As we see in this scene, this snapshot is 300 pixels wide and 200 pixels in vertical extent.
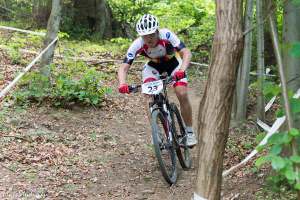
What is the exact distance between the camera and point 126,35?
1596 cm

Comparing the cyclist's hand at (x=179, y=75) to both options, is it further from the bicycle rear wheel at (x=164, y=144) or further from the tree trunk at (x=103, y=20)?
the tree trunk at (x=103, y=20)

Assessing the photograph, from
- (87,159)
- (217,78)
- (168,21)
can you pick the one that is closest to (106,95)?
(87,159)

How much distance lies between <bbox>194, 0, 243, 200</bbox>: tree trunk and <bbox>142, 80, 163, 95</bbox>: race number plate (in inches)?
87.3

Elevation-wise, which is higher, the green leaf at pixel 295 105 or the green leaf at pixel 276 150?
the green leaf at pixel 295 105

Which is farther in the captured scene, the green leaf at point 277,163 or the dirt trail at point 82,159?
the dirt trail at point 82,159

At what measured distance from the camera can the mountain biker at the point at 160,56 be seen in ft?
18.5

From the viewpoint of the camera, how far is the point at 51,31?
841 centimetres

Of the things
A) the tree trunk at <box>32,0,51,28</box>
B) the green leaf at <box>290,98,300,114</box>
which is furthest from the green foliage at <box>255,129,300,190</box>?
the tree trunk at <box>32,0,51,28</box>

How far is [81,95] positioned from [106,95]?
3.93ft

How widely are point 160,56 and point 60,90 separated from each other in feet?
8.24

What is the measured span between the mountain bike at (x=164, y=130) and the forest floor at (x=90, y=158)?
20 cm

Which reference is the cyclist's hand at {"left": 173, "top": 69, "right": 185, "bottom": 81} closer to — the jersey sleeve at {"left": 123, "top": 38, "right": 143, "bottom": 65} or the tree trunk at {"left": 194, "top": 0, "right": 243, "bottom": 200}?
the jersey sleeve at {"left": 123, "top": 38, "right": 143, "bottom": 65}

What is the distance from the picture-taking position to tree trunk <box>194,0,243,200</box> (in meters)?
3.35

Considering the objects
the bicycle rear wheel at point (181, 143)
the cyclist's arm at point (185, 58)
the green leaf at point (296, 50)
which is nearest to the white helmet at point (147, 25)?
the cyclist's arm at point (185, 58)
